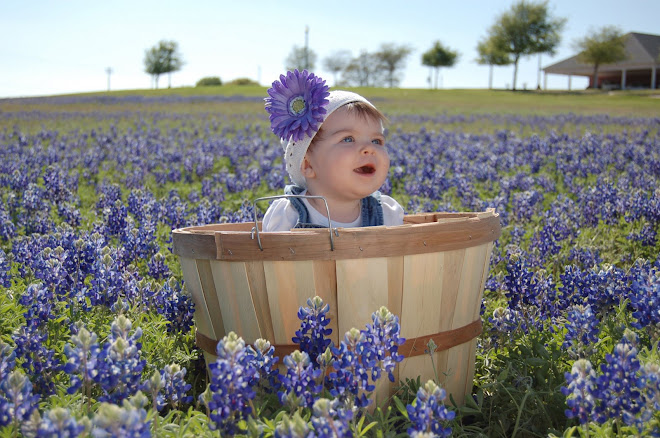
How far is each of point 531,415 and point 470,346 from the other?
0.45 metres

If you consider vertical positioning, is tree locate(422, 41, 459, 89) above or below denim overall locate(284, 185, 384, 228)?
above

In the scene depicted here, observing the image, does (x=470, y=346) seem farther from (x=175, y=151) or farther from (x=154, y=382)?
(x=175, y=151)

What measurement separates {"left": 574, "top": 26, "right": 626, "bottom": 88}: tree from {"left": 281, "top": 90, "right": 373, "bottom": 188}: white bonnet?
66319mm

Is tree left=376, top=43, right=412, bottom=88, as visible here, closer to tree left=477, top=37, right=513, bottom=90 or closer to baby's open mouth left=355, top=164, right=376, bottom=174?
tree left=477, top=37, right=513, bottom=90

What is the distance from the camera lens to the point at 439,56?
287ft

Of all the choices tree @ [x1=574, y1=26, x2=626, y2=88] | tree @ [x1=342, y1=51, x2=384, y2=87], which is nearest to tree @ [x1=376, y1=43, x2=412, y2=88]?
tree @ [x1=342, y1=51, x2=384, y2=87]

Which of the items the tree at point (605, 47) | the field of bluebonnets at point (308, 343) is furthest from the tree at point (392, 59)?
the field of bluebonnets at point (308, 343)

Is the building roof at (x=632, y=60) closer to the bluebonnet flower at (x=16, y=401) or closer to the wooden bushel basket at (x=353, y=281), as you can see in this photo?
the wooden bushel basket at (x=353, y=281)

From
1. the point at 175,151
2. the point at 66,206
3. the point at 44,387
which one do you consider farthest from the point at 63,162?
the point at 44,387

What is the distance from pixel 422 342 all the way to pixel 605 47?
6745cm

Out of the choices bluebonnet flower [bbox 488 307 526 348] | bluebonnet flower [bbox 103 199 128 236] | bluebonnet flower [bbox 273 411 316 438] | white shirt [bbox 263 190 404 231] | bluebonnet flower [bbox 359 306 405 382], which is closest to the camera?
bluebonnet flower [bbox 273 411 316 438]

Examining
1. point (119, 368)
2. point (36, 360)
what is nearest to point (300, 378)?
point (119, 368)

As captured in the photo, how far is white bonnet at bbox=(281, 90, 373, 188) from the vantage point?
3.70 m

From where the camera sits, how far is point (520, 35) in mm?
73375
